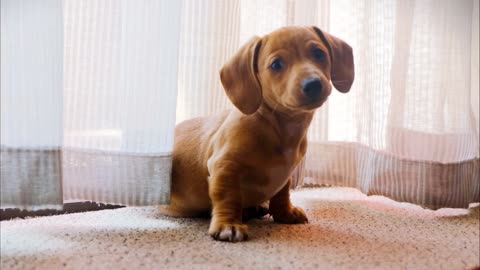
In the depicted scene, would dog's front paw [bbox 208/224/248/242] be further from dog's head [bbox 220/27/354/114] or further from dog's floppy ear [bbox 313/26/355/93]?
dog's floppy ear [bbox 313/26/355/93]

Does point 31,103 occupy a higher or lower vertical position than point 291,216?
higher

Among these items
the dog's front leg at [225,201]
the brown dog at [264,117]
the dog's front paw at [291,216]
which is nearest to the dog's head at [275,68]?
the brown dog at [264,117]

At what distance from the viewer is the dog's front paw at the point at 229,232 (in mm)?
1005

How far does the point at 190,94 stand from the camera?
138 cm

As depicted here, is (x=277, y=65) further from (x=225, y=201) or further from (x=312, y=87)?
(x=225, y=201)

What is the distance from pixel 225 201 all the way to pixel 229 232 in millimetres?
89

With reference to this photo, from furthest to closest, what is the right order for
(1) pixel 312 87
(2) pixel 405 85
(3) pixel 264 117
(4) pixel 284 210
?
1. (2) pixel 405 85
2. (4) pixel 284 210
3. (3) pixel 264 117
4. (1) pixel 312 87

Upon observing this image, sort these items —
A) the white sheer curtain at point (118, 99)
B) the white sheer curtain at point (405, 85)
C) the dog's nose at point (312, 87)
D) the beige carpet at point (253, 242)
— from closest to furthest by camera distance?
the beige carpet at point (253, 242), the dog's nose at point (312, 87), the white sheer curtain at point (118, 99), the white sheer curtain at point (405, 85)

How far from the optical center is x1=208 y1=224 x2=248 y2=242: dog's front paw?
39.6 inches

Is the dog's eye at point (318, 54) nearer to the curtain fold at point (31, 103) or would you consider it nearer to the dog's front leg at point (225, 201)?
the dog's front leg at point (225, 201)

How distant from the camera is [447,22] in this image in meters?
1.32

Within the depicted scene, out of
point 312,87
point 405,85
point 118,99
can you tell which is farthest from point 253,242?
point 405,85

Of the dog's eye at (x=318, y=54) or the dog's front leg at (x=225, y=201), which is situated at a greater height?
the dog's eye at (x=318, y=54)

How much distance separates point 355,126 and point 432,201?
33cm
